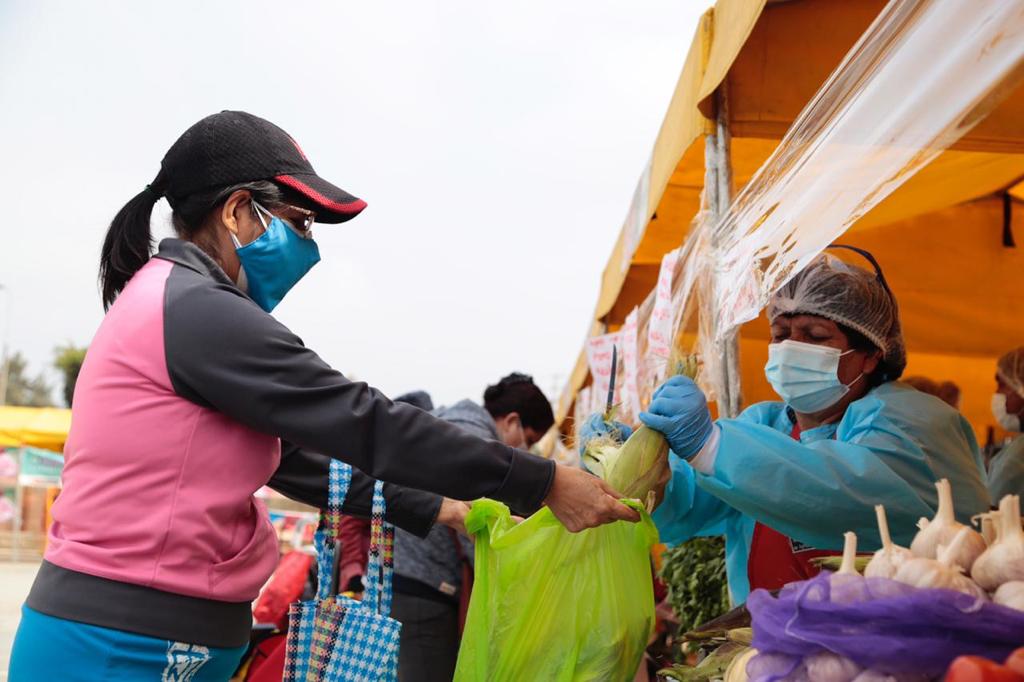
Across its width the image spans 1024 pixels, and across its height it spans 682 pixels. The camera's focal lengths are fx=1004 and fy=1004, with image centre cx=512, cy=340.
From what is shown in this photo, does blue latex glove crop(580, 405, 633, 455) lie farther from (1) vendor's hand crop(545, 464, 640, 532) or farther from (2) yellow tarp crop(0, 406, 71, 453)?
(2) yellow tarp crop(0, 406, 71, 453)

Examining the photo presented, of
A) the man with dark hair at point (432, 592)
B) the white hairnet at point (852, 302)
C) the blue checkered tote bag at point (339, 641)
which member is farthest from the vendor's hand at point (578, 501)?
the man with dark hair at point (432, 592)

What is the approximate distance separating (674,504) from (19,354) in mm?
77948

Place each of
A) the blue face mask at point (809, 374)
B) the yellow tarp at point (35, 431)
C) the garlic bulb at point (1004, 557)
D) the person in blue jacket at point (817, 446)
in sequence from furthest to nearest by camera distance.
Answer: the yellow tarp at point (35, 431) → the blue face mask at point (809, 374) → the person in blue jacket at point (817, 446) → the garlic bulb at point (1004, 557)

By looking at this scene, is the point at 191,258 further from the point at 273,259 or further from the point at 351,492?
the point at 351,492

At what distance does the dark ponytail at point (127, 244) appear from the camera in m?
2.37

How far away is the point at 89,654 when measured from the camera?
77.2 inches

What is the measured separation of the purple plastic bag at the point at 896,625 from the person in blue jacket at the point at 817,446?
81 cm

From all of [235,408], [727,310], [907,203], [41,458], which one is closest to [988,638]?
[235,408]

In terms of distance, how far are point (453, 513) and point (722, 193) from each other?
5.21 ft

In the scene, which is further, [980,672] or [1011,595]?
[1011,595]

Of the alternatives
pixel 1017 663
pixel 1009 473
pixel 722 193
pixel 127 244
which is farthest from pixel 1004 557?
pixel 1009 473

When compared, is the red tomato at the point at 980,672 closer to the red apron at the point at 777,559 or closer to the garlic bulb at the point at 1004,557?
the garlic bulb at the point at 1004,557

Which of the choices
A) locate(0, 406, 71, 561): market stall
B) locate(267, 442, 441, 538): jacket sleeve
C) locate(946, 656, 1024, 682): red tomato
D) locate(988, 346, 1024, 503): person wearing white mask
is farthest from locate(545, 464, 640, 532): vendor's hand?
locate(0, 406, 71, 561): market stall

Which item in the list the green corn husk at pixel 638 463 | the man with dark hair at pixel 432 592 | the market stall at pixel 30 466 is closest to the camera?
the green corn husk at pixel 638 463
